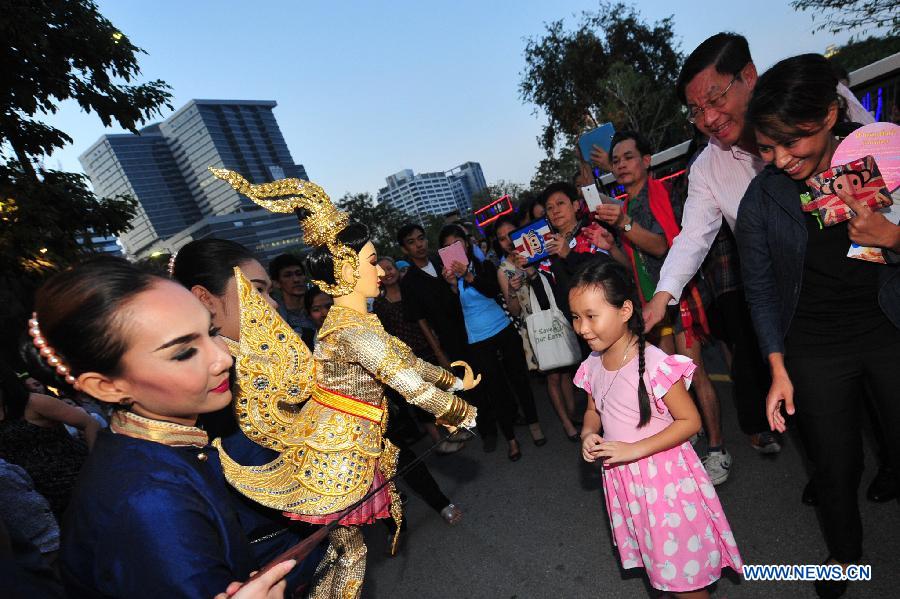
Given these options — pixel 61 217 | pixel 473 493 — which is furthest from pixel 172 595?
pixel 61 217

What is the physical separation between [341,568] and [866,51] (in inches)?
1151

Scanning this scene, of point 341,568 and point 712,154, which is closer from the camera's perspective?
point 341,568

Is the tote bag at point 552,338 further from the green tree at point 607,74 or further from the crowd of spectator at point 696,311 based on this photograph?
the green tree at point 607,74

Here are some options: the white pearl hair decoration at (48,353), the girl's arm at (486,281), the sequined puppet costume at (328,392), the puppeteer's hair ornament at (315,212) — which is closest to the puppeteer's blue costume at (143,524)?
the white pearl hair decoration at (48,353)

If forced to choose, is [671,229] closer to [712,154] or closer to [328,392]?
[712,154]

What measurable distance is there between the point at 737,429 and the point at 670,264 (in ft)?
5.74

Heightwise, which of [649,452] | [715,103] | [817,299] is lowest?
[649,452]

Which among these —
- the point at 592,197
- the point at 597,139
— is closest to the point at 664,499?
the point at 592,197

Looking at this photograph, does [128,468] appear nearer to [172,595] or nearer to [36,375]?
[172,595]

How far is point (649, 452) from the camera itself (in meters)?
1.66

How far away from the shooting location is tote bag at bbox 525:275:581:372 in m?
3.62

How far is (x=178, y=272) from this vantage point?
2.18 m

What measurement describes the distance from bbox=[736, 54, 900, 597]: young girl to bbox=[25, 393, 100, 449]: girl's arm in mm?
3780

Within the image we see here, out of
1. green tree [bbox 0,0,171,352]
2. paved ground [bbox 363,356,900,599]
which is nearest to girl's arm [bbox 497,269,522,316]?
paved ground [bbox 363,356,900,599]
